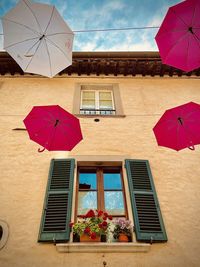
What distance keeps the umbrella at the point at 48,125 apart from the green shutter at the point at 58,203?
569 mm

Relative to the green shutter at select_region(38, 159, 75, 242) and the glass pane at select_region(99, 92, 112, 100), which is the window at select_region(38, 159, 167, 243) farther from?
the glass pane at select_region(99, 92, 112, 100)

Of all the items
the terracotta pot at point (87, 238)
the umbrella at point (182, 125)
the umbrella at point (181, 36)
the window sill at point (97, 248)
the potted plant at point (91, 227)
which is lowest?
the window sill at point (97, 248)

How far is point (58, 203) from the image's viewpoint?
4.96 m

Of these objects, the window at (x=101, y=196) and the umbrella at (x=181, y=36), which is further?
the umbrella at (x=181, y=36)

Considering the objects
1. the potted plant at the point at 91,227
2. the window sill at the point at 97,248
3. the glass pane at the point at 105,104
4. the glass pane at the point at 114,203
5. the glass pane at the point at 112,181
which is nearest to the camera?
the window sill at the point at 97,248

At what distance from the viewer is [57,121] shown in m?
5.21

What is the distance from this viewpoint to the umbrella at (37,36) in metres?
5.65

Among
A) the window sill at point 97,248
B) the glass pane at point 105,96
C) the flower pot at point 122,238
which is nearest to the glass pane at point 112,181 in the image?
the flower pot at point 122,238

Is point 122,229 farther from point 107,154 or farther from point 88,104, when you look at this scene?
point 88,104

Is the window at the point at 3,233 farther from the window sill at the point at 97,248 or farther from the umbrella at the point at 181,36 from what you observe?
the umbrella at the point at 181,36

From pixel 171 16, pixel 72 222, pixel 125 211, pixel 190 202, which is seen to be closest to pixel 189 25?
pixel 171 16

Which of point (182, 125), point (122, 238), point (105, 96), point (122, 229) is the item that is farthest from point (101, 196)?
point (105, 96)

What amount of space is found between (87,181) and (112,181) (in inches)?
20.8

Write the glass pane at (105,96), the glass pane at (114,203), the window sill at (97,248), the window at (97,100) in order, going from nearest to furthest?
the window sill at (97,248) → the glass pane at (114,203) → the window at (97,100) → the glass pane at (105,96)
